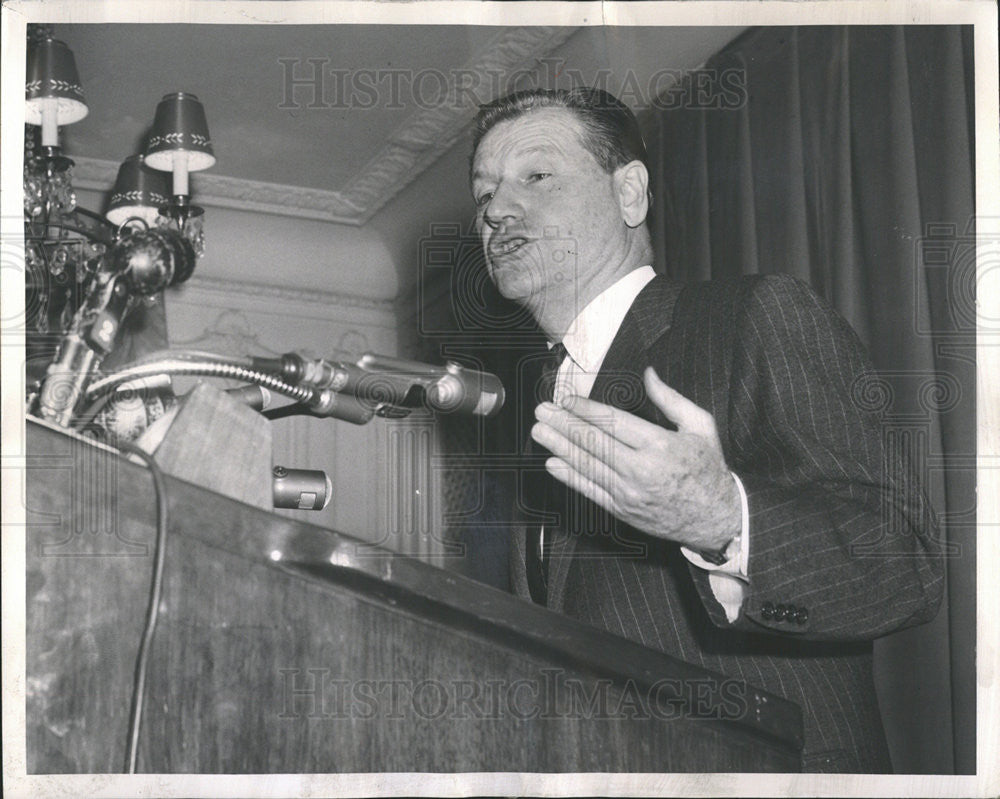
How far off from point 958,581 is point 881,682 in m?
0.20

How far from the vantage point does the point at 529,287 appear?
127 cm

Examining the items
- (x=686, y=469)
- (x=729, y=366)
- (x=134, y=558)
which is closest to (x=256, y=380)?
(x=134, y=558)

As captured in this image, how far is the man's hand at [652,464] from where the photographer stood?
826mm

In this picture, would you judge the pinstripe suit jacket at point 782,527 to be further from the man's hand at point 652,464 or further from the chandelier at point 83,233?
the chandelier at point 83,233

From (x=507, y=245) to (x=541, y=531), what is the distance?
346 mm

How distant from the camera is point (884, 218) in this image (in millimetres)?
1396

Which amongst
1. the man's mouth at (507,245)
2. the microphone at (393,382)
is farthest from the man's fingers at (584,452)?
the man's mouth at (507,245)

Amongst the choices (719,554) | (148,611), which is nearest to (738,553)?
(719,554)

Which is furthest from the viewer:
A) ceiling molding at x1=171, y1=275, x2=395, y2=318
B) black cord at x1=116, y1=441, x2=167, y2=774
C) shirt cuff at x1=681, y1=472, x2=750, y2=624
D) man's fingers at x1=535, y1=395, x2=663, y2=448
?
ceiling molding at x1=171, y1=275, x2=395, y2=318

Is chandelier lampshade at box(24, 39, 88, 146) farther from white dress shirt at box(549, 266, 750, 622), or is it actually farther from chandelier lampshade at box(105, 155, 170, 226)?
white dress shirt at box(549, 266, 750, 622)

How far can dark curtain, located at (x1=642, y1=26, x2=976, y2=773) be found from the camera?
1.20 m

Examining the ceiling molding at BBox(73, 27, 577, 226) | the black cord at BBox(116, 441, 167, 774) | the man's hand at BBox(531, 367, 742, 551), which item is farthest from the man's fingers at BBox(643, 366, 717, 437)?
the ceiling molding at BBox(73, 27, 577, 226)

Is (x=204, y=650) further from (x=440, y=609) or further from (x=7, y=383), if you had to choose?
(x=7, y=383)

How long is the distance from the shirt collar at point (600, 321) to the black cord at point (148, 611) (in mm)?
605
